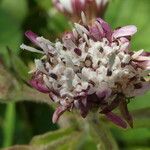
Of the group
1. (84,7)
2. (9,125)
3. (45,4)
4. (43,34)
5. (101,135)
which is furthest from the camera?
(45,4)

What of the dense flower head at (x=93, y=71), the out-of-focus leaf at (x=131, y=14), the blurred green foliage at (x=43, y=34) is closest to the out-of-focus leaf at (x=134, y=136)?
the blurred green foliage at (x=43, y=34)

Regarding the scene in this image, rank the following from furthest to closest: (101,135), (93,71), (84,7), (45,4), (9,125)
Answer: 1. (45,4)
2. (9,125)
3. (84,7)
4. (101,135)
5. (93,71)

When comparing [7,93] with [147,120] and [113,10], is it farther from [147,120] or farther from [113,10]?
[113,10]

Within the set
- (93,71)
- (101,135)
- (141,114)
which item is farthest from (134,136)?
(93,71)

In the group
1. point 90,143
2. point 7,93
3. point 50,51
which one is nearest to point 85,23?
point 50,51

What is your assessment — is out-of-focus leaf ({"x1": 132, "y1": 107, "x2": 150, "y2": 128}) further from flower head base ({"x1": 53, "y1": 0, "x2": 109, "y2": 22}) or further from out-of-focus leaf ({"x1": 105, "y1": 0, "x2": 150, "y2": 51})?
out-of-focus leaf ({"x1": 105, "y1": 0, "x2": 150, "y2": 51})

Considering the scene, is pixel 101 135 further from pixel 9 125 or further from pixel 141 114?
pixel 9 125

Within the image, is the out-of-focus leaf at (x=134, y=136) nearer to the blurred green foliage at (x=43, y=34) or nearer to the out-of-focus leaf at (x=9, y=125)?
the blurred green foliage at (x=43, y=34)

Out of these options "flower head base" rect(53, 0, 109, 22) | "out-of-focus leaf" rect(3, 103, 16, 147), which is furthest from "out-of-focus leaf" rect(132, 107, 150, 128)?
"out-of-focus leaf" rect(3, 103, 16, 147)
